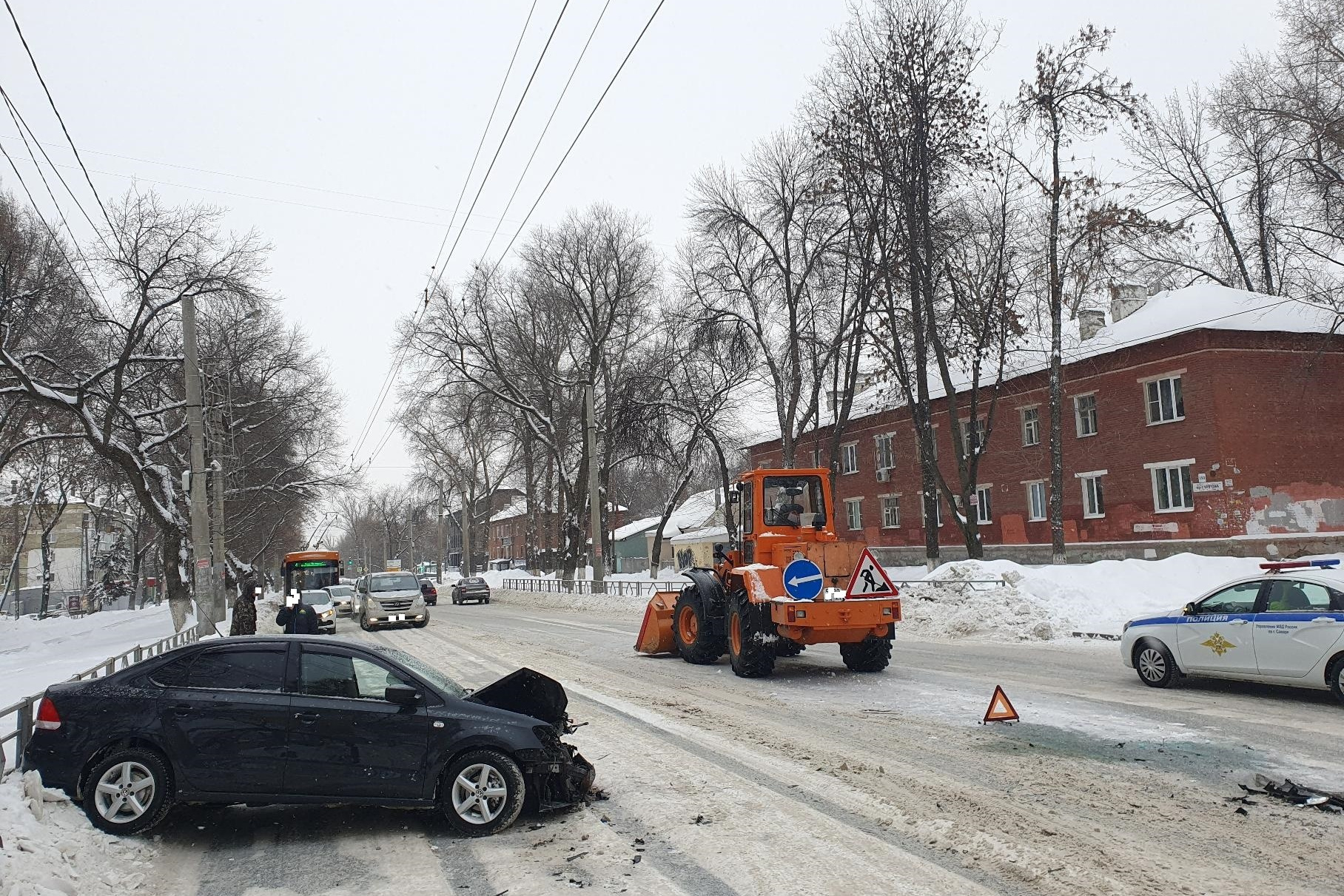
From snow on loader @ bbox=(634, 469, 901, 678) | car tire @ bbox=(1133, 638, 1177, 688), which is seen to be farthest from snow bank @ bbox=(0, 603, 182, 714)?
car tire @ bbox=(1133, 638, 1177, 688)

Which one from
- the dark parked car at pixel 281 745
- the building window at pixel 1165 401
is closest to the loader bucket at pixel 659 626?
the dark parked car at pixel 281 745

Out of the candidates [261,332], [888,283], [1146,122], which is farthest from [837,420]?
[261,332]

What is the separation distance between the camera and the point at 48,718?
6.87 metres

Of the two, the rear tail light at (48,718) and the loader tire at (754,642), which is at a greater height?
the rear tail light at (48,718)

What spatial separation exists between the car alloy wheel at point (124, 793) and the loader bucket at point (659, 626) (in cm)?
1129

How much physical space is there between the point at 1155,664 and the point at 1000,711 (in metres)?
3.44

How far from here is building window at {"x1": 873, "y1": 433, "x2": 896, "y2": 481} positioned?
161 ft

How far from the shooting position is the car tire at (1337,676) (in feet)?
34.0

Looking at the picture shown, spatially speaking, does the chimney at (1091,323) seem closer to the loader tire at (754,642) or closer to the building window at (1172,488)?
the building window at (1172,488)

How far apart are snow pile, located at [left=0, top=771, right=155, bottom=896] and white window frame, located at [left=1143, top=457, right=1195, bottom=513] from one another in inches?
1300

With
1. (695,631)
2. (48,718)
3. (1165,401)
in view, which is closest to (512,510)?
(1165,401)

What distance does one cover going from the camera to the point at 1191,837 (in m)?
6.14

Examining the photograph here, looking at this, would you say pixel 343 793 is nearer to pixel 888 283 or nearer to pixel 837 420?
pixel 888 283

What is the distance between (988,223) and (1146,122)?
546 centimetres
